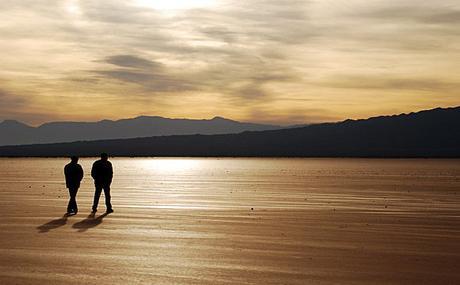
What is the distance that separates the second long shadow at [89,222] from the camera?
60.8 ft

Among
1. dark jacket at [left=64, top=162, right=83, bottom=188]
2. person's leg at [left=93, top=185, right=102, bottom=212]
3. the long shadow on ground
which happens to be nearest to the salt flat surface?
the long shadow on ground

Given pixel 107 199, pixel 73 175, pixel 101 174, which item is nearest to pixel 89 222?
pixel 107 199

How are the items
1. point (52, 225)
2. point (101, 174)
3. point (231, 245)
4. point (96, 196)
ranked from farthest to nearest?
point (101, 174), point (96, 196), point (52, 225), point (231, 245)

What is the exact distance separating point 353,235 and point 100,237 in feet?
18.6

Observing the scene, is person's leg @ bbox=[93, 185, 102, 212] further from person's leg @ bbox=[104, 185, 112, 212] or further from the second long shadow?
the second long shadow

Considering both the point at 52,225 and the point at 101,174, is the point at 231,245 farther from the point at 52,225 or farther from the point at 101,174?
the point at 101,174

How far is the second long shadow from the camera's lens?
1854cm

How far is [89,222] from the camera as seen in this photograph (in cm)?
1991

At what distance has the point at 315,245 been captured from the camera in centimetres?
1512

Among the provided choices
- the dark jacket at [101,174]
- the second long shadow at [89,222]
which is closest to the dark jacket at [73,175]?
the dark jacket at [101,174]

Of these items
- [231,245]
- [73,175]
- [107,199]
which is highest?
[73,175]

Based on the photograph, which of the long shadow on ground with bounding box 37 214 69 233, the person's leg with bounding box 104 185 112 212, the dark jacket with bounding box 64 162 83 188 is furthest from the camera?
the dark jacket with bounding box 64 162 83 188

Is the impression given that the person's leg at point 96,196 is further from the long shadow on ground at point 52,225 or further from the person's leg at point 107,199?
the long shadow on ground at point 52,225

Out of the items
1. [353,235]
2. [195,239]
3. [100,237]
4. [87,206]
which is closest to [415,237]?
[353,235]
